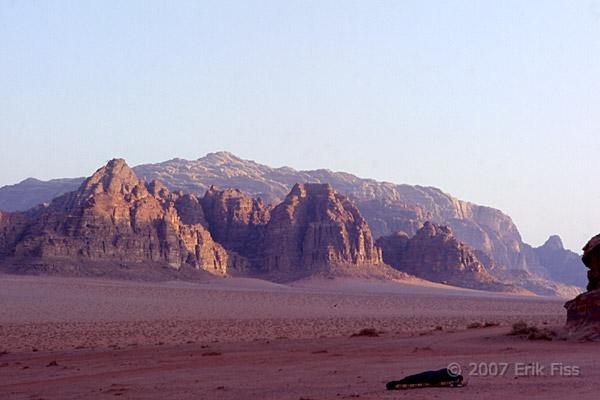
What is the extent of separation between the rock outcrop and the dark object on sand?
9189 mm

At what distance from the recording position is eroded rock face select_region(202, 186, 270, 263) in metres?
111

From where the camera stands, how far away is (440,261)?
118m

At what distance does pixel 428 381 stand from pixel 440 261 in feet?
344

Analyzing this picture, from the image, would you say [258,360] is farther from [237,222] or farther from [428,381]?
[237,222]

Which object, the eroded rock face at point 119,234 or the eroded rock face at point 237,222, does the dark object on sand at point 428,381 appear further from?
the eroded rock face at point 237,222

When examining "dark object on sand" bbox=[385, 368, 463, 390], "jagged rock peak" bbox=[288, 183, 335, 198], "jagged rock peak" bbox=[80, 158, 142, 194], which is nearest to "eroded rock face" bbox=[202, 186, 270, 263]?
"jagged rock peak" bbox=[288, 183, 335, 198]

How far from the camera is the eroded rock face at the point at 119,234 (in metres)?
87.8

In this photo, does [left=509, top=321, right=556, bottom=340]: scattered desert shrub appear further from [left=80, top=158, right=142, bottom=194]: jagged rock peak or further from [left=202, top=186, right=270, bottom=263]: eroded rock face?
→ [left=202, top=186, right=270, bottom=263]: eroded rock face

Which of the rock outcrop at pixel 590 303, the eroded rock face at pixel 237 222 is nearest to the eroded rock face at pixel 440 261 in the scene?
the eroded rock face at pixel 237 222

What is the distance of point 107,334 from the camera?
32562mm

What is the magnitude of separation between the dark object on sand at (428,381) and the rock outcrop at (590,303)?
30.1 feet

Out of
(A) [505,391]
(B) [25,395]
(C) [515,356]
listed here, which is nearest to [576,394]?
(A) [505,391]

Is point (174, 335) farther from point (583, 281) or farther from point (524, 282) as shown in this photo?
point (583, 281)

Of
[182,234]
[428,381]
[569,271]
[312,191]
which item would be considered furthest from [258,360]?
[569,271]
